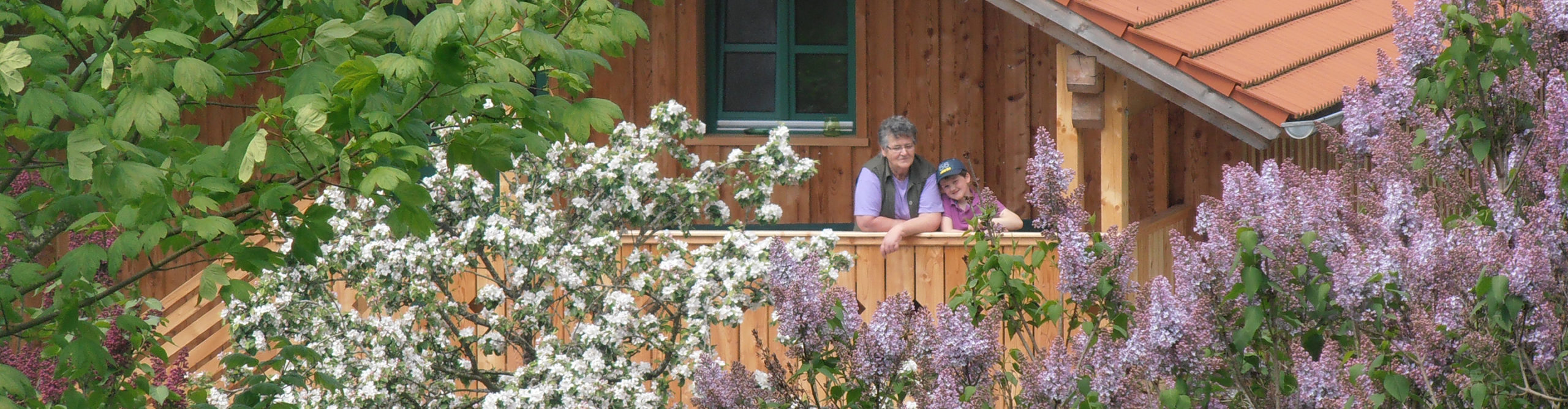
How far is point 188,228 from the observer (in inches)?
142

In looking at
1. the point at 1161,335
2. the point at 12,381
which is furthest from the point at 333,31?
the point at 1161,335

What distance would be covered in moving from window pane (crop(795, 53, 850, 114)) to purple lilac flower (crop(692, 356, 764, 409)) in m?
6.06

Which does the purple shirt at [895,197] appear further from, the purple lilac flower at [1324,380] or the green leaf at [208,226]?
the purple lilac flower at [1324,380]

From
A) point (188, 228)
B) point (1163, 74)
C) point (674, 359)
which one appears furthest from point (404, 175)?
point (1163, 74)

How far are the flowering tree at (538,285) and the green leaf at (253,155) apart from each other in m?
2.49

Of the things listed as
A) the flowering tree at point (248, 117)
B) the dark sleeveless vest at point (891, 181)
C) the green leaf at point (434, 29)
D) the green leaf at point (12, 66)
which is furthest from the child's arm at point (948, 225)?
the green leaf at point (12, 66)

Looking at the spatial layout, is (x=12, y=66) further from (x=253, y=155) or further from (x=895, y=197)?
(x=895, y=197)

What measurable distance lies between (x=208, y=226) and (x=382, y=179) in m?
0.48

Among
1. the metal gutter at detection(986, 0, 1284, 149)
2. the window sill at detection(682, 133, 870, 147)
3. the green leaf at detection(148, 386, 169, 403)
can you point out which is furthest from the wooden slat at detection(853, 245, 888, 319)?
the green leaf at detection(148, 386, 169, 403)

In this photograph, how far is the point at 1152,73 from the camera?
6.68m

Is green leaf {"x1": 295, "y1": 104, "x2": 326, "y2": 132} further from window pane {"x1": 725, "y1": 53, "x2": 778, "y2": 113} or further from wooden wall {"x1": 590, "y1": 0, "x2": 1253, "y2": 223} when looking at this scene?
window pane {"x1": 725, "y1": 53, "x2": 778, "y2": 113}

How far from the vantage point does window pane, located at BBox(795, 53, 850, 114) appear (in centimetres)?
1002

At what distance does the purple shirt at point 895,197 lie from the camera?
305 inches

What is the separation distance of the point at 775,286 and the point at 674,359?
2.45m
